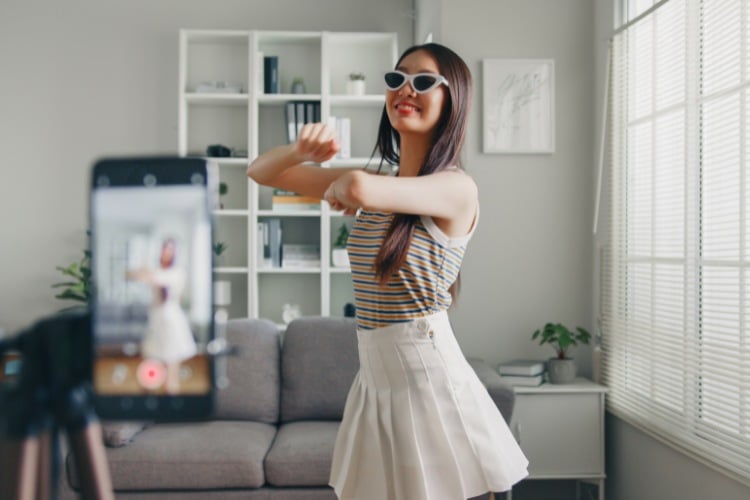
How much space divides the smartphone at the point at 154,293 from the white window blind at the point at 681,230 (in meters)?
2.05

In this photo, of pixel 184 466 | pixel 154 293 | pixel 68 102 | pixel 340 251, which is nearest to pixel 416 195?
pixel 154 293

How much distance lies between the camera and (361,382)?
147 cm

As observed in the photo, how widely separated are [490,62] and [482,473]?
243 cm

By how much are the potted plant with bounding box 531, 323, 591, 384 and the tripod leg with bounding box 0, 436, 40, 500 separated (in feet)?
9.43

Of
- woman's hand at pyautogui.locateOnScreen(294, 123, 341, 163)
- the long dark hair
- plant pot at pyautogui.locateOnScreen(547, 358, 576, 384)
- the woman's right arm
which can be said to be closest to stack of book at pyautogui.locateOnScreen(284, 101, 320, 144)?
plant pot at pyautogui.locateOnScreen(547, 358, 576, 384)

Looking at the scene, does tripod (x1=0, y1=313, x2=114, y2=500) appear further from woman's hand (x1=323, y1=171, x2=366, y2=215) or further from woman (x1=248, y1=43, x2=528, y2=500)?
woman (x1=248, y1=43, x2=528, y2=500)

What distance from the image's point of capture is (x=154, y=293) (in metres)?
0.47

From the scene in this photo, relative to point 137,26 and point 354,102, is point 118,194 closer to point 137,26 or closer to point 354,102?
point 354,102

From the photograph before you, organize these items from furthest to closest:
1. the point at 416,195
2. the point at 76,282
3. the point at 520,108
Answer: the point at 76,282 → the point at 520,108 → the point at 416,195

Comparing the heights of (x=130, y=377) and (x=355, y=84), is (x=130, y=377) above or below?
below

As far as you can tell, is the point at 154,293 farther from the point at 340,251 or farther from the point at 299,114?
the point at 299,114

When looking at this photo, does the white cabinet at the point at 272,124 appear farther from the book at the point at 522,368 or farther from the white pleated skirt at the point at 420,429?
the white pleated skirt at the point at 420,429

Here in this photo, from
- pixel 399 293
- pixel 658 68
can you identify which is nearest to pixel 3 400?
pixel 399 293

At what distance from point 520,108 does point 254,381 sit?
5.62ft
